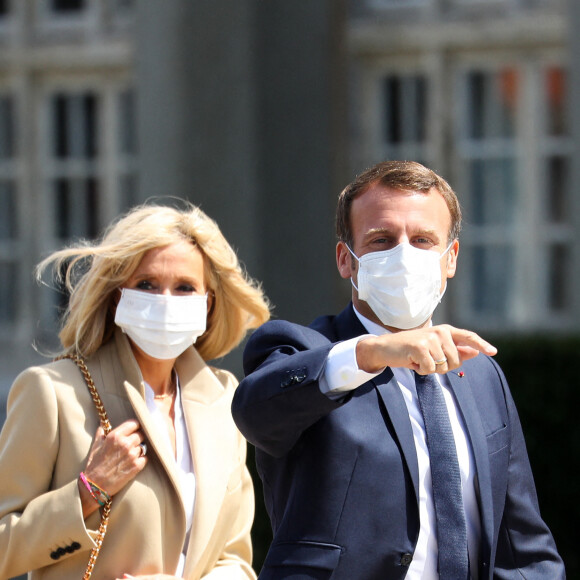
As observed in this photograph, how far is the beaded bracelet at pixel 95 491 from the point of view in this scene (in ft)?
8.87

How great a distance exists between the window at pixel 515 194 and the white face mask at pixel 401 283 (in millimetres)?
6971

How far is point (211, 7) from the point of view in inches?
357

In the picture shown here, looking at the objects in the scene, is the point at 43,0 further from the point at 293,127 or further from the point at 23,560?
the point at 23,560

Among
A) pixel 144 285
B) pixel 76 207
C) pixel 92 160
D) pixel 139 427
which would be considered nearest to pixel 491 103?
pixel 92 160

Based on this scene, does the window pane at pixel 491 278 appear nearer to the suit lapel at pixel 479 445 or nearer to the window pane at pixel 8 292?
the window pane at pixel 8 292

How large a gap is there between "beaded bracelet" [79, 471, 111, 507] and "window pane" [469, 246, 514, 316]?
714 cm

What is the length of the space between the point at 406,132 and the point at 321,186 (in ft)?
3.47

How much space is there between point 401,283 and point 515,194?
7.37 metres

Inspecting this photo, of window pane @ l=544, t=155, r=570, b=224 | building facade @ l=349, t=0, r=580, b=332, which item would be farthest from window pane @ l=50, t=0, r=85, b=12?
window pane @ l=544, t=155, r=570, b=224

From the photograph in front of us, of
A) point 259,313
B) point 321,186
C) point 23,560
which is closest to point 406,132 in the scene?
point 321,186

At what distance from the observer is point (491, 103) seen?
9.45 meters

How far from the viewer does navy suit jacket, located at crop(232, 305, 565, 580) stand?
7.04 feet

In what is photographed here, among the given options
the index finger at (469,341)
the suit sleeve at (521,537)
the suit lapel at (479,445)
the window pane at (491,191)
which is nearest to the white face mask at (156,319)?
the suit lapel at (479,445)

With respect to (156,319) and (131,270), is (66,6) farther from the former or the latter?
(156,319)
